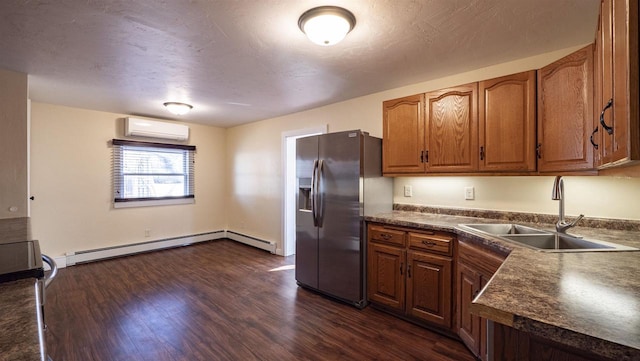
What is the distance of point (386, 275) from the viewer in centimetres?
254

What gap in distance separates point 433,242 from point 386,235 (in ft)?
1.43

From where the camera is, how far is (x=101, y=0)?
1.57 metres

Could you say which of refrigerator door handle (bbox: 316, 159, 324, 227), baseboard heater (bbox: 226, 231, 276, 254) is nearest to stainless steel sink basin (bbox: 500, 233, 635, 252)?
refrigerator door handle (bbox: 316, 159, 324, 227)

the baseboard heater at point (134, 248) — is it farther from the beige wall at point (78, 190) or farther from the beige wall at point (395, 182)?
the beige wall at point (395, 182)

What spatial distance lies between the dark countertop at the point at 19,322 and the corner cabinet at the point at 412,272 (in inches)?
89.0

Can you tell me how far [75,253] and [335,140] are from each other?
4124 mm

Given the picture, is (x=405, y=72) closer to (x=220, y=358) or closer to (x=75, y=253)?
(x=220, y=358)

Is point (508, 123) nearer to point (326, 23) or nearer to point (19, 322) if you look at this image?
point (326, 23)

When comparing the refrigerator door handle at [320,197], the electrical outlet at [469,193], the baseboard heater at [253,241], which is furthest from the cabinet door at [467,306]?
the baseboard heater at [253,241]

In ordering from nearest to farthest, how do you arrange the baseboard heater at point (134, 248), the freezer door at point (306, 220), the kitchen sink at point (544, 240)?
1. the kitchen sink at point (544, 240)
2. the freezer door at point (306, 220)
3. the baseboard heater at point (134, 248)

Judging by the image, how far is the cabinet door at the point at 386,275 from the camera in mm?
2447

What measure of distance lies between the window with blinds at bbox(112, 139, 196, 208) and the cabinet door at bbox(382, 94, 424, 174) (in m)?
3.82

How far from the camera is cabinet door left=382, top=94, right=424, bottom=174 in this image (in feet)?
8.61

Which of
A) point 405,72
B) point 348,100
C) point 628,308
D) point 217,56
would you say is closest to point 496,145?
point 405,72
